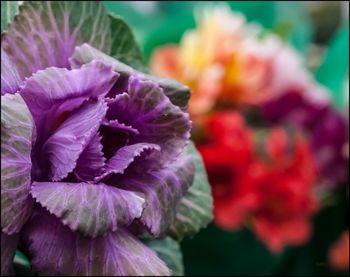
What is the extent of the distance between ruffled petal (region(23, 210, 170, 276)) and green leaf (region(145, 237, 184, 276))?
0.25 ft

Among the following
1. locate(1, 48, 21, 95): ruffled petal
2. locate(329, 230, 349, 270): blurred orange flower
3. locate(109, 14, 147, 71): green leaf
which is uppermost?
locate(1, 48, 21, 95): ruffled petal

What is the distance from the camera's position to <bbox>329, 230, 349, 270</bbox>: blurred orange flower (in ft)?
2.17

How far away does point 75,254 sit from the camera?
0.97 feet

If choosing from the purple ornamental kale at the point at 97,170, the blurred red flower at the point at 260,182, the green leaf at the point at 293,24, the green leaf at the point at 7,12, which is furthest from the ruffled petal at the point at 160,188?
the green leaf at the point at 293,24

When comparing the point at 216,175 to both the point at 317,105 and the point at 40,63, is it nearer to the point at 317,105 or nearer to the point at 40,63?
the point at 317,105

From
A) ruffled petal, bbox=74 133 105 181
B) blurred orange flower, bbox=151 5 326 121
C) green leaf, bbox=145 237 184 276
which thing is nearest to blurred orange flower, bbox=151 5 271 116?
blurred orange flower, bbox=151 5 326 121

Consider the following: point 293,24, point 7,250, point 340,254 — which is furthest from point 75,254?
point 293,24

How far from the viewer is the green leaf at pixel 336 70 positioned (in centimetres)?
83

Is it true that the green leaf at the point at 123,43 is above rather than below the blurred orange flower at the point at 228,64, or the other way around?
above

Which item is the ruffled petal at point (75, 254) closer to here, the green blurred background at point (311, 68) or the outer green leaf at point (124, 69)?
the outer green leaf at point (124, 69)

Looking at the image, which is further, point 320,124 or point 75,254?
point 320,124

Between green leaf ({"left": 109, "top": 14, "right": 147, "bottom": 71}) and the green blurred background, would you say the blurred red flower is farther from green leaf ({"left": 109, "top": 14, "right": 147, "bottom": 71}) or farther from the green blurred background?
green leaf ({"left": 109, "top": 14, "right": 147, "bottom": 71})

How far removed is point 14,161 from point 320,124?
68 cm

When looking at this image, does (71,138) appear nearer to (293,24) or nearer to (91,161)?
(91,161)
